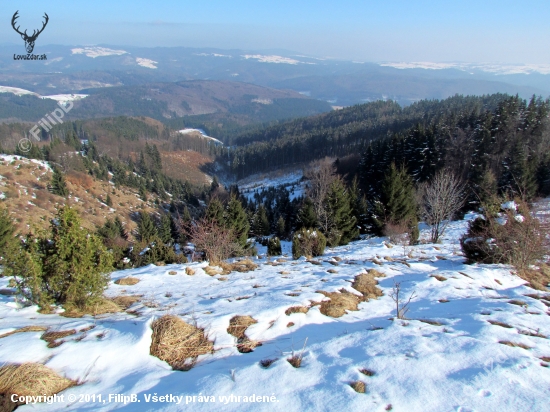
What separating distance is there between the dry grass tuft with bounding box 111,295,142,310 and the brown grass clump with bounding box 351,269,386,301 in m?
5.70

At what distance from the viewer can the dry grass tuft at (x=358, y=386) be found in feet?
11.3

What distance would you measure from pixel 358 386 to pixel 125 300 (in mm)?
5646

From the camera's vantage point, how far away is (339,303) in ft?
21.7

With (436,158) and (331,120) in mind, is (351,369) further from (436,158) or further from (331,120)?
(331,120)

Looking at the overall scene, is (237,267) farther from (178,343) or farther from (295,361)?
(295,361)

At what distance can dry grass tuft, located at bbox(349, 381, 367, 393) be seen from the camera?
Answer: 3438mm

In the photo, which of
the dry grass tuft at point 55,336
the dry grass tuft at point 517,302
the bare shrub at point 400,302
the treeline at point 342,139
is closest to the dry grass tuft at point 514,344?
the bare shrub at point 400,302

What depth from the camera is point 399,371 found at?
12.5ft

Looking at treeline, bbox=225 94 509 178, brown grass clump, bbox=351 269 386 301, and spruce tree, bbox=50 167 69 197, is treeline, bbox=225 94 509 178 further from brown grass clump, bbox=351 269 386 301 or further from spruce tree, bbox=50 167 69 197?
brown grass clump, bbox=351 269 386 301

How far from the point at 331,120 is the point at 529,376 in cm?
16398

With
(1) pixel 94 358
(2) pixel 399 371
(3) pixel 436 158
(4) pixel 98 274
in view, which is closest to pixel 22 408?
(1) pixel 94 358

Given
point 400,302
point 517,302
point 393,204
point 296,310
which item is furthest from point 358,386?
point 393,204

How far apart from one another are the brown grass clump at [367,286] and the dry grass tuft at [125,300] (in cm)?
570

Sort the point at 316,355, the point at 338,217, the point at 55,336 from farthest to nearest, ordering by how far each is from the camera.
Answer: the point at 338,217 < the point at 55,336 < the point at 316,355
